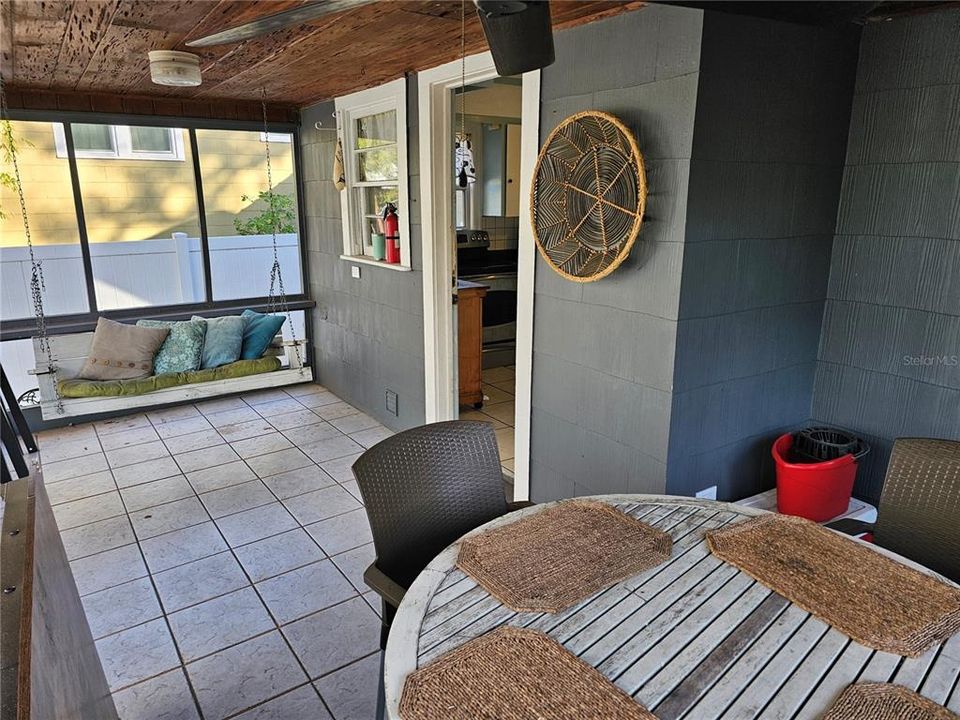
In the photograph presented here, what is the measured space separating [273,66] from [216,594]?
8.41ft

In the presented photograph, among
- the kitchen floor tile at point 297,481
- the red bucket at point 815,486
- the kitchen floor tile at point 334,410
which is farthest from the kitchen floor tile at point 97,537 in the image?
the red bucket at point 815,486

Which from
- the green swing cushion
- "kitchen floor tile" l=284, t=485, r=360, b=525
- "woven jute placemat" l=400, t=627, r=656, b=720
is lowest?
"kitchen floor tile" l=284, t=485, r=360, b=525

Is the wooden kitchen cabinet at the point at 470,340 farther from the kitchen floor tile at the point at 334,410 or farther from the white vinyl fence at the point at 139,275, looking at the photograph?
the white vinyl fence at the point at 139,275

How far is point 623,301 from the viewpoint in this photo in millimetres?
2480

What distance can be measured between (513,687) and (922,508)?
1.29 m

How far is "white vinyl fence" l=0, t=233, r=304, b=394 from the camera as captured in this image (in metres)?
4.21

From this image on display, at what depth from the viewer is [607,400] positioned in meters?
2.62

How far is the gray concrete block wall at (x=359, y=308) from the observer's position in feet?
12.9

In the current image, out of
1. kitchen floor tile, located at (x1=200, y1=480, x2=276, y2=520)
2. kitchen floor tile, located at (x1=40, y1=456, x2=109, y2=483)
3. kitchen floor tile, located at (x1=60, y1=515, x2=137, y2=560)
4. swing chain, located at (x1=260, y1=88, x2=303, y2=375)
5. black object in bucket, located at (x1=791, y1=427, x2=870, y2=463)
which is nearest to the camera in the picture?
black object in bucket, located at (x1=791, y1=427, x2=870, y2=463)

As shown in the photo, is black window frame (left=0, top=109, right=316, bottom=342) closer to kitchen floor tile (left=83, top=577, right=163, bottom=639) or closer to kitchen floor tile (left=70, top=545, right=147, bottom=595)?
kitchen floor tile (left=70, top=545, right=147, bottom=595)

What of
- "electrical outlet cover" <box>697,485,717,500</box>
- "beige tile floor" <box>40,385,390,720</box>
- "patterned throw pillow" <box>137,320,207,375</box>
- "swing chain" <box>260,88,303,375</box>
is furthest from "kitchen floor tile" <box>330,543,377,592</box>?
"swing chain" <box>260,88,303,375</box>

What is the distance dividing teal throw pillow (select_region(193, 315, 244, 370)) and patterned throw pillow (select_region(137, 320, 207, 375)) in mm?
46

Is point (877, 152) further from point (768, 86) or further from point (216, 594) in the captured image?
point (216, 594)

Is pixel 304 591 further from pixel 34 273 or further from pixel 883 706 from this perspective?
pixel 34 273
